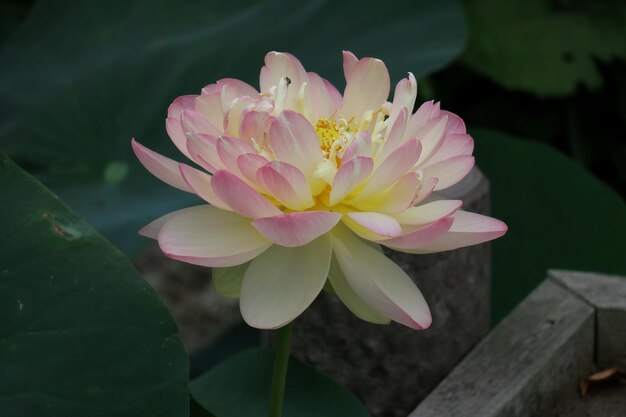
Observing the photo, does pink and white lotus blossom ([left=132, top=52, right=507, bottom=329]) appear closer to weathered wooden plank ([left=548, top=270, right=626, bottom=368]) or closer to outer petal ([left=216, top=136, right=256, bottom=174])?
outer petal ([left=216, top=136, right=256, bottom=174])

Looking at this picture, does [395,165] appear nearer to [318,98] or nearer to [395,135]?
[395,135]

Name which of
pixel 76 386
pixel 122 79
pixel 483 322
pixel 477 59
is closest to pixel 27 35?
pixel 122 79

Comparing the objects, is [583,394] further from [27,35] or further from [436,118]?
[27,35]

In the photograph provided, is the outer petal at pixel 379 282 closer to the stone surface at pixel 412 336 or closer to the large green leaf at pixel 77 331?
the large green leaf at pixel 77 331

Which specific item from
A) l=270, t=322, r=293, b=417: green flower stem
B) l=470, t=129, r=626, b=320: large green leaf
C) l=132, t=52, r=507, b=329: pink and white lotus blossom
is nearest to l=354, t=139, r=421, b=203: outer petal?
l=132, t=52, r=507, b=329: pink and white lotus blossom

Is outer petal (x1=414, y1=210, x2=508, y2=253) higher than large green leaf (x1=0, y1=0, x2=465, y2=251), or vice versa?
outer petal (x1=414, y1=210, x2=508, y2=253)

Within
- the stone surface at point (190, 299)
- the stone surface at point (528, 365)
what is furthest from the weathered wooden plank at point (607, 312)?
the stone surface at point (190, 299)
